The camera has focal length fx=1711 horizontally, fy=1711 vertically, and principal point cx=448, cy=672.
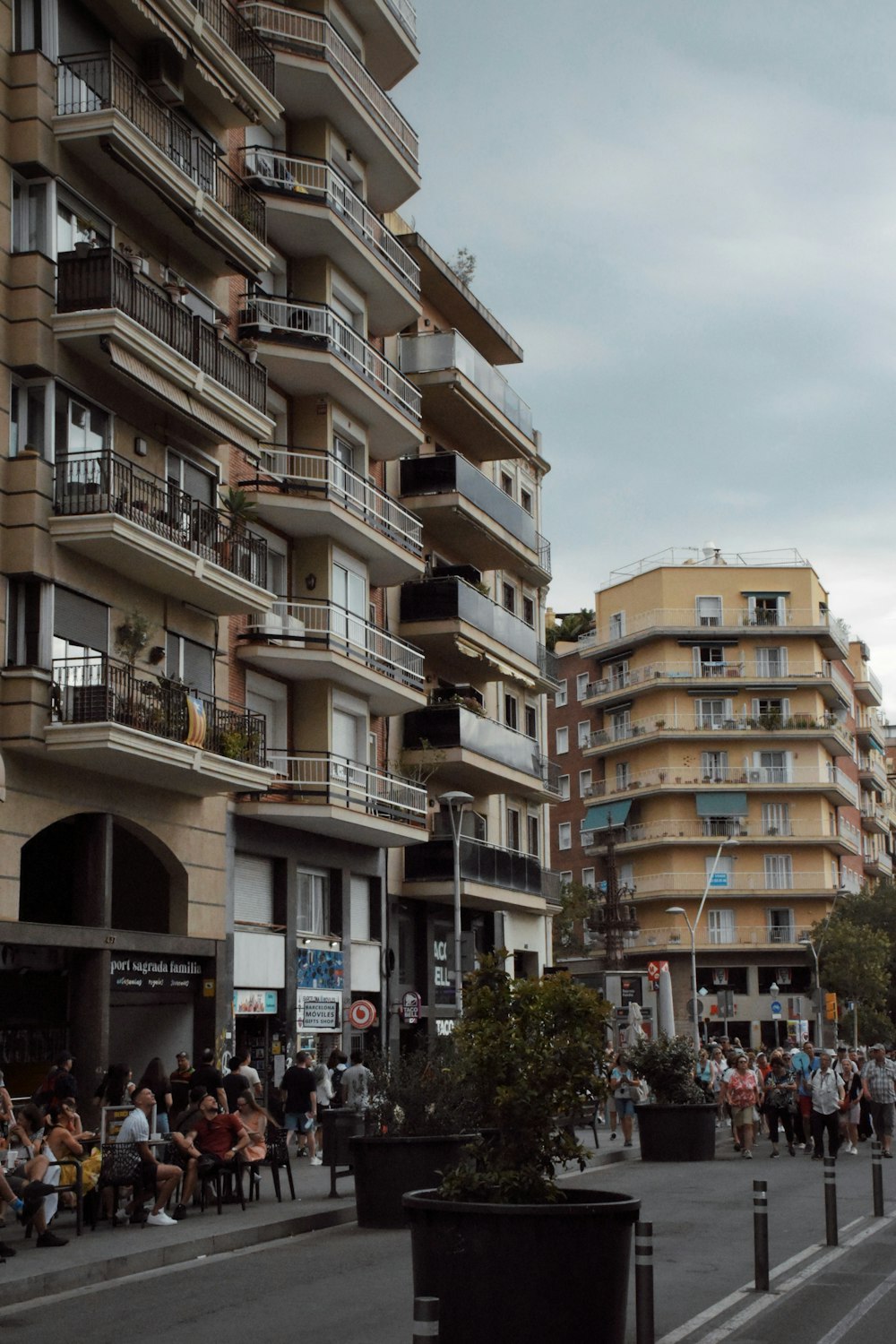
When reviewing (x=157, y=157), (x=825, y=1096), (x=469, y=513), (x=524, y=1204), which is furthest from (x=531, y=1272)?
(x=469, y=513)

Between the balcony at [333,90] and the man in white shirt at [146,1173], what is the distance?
21.7 m

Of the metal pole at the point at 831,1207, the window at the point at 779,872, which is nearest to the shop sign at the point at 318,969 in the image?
the metal pole at the point at 831,1207

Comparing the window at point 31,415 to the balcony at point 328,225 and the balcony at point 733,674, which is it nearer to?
the balcony at point 328,225

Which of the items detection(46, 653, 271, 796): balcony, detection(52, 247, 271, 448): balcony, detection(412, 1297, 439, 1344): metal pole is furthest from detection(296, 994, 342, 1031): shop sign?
detection(412, 1297, 439, 1344): metal pole

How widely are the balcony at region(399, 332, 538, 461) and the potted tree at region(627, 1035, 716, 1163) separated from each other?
741 inches

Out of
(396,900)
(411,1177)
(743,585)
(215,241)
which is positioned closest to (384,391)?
(215,241)

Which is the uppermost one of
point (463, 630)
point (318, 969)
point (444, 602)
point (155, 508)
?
point (444, 602)

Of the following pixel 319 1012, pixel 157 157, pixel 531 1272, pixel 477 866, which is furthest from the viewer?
pixel 477 866

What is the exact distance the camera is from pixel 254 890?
3047 cm

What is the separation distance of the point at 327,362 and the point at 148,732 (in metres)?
10.7

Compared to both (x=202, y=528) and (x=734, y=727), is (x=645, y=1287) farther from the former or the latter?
(x=734, y=727)

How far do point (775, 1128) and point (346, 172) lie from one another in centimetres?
2086

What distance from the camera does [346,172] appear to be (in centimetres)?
3578

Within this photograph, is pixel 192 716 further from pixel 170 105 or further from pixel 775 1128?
pixel 775 1128
